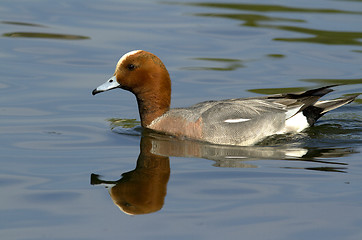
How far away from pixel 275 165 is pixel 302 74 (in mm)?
3952

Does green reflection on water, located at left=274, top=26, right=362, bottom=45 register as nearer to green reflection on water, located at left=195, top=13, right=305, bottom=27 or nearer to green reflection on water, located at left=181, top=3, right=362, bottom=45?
green reflection on water, located at left=181, top=3, right=362, bottom=45

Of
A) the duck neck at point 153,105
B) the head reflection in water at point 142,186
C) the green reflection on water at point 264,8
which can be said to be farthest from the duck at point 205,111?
the green reflection on water at point 264,8

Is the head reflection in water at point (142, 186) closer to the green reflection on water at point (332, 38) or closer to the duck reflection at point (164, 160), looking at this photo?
the duck reflection at point (164, 160)

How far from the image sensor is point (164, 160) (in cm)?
690

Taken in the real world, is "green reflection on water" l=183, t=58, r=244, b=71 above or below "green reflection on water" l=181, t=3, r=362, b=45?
below

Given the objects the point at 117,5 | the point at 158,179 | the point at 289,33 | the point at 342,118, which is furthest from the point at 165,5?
the point at 158,179

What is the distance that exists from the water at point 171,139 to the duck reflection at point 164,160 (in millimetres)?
19

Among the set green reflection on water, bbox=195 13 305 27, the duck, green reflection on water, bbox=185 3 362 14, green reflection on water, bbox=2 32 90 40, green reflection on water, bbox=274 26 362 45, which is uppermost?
green reflection on water, bbox=185 3 362 14

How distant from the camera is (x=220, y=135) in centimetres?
764

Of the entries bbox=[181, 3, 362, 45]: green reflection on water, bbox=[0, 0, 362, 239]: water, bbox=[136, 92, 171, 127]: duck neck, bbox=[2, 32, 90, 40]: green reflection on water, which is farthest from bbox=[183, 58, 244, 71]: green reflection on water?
bbox=[136, 92, 171, 127]: duck neck

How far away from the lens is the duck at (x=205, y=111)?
7660 mm

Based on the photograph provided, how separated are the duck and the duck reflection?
0.17m

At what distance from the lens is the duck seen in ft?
25.1

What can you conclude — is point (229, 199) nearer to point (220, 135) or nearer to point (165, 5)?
point (220, 135)
